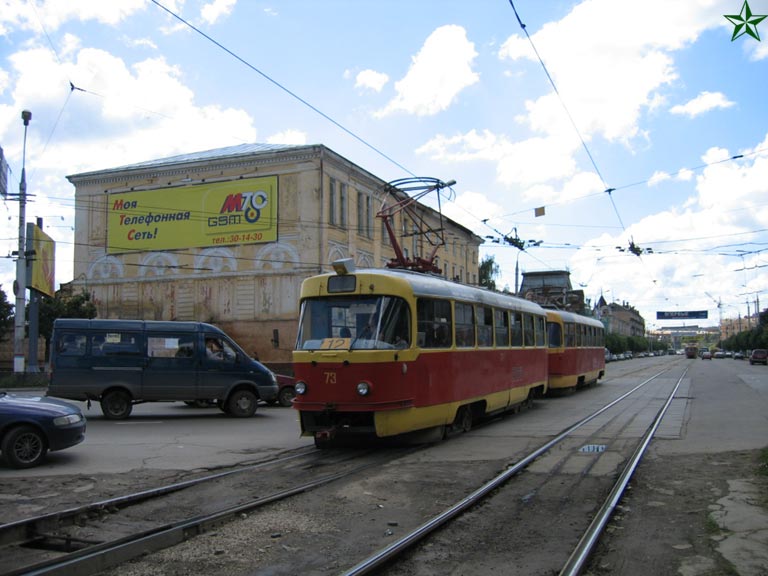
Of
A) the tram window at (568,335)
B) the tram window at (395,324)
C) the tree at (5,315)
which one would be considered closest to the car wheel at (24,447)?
the tram window at (395,324)

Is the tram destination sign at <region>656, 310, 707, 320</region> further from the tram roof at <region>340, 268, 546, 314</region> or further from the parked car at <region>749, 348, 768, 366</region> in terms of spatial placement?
the tram roof at <region>340, 268, 546, 314</region>

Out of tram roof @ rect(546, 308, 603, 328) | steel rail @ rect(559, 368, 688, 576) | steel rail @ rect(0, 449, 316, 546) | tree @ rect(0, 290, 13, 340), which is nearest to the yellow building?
tree @ rect(0, 290, 13, 340)

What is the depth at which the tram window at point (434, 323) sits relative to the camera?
10.7m

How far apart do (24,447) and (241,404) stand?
765 centimetres

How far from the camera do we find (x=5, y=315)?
4022 cm

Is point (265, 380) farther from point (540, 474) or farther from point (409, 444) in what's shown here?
point (540, 474)

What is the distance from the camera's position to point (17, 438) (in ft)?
30.0

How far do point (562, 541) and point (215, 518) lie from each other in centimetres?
319

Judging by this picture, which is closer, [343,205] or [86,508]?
[86,508]

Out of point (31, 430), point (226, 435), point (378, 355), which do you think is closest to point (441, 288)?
point (378, 355)

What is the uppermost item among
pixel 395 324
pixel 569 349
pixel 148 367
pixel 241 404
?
pixel 395 324

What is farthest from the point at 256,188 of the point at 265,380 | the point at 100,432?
the point at 100,432

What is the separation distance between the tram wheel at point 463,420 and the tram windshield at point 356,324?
294 centimetres

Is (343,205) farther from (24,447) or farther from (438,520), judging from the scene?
(438,520)
